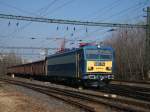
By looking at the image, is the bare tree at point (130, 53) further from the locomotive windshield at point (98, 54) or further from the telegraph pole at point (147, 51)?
the locomotive windshield at point (98, 54)

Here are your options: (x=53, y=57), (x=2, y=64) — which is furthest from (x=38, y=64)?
(x=2, y=64)

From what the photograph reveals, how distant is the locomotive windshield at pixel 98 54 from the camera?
79.3 ft

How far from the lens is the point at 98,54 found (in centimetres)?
2455

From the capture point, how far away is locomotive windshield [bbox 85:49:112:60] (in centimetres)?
2416

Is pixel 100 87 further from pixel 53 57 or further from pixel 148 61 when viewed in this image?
pixel 148 61

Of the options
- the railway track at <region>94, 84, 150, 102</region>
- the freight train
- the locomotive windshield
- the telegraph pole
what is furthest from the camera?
the telegraph pole

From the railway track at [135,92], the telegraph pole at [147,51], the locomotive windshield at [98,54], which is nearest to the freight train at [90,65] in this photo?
the locomotive windshield at [98,54]

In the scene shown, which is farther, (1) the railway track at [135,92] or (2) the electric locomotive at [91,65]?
(2) the electric locomotive at [91,65]

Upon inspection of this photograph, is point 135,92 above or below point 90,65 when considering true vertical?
below

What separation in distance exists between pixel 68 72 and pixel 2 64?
81.6 metres

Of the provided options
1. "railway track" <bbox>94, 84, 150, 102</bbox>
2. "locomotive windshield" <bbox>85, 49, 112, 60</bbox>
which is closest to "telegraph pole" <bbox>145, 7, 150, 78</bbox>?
"locomotive windshield" <bbox>85, 49, 112, 60</bbox>

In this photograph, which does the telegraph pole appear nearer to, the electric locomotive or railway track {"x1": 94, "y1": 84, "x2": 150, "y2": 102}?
the electric locomotive

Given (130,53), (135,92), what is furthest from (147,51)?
(135,92)

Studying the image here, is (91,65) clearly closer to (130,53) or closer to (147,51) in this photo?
(147,51)
